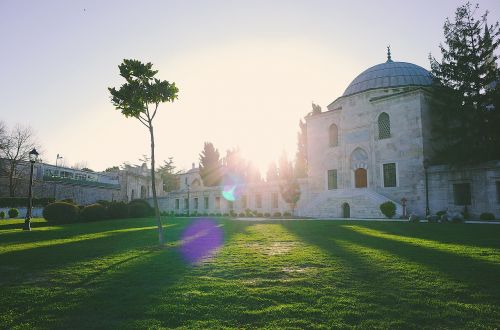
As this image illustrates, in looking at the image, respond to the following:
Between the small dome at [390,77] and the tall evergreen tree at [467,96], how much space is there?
4.53 meters

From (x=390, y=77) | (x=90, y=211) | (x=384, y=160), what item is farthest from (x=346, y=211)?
(x=90, y=211)

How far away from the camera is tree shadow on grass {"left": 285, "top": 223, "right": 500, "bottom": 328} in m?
Answer: 4.11

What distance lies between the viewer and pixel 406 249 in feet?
29.8

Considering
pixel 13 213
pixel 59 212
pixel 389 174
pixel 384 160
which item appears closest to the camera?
pixel 59 212

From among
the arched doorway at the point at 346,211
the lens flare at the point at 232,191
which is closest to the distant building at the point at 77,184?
the lens flare at the point at 232,191

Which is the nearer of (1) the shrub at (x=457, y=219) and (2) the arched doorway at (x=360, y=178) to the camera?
(1) the shrub at (x=457, y=219)

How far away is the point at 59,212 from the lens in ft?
74.4

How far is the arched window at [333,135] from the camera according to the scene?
33062 mm

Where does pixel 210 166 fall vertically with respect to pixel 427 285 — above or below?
above

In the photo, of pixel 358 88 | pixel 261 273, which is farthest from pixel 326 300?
pixel 358 88

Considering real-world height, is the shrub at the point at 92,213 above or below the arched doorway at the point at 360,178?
below

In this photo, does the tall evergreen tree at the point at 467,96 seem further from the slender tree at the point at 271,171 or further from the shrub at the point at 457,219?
the slender tree at the point at 271,171

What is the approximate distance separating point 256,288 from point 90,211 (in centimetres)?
2350

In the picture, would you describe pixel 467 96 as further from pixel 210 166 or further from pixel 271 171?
pixel 210 166
